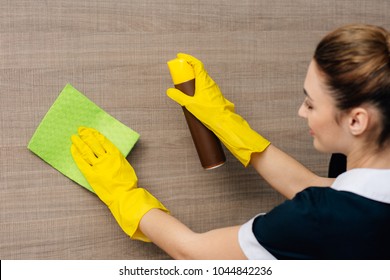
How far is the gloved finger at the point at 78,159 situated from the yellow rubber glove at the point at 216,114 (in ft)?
0.64

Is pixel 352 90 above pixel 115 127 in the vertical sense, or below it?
above

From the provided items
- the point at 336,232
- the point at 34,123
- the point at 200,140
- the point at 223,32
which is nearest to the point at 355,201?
the point at 336,232

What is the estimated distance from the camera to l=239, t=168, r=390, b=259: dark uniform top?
0.75 metres

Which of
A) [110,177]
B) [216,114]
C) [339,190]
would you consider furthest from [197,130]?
[339,190]

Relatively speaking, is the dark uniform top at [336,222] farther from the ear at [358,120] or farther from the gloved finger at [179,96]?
the gloved finger at [179,96]

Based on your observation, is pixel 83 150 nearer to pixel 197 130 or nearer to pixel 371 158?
pixel 197 130

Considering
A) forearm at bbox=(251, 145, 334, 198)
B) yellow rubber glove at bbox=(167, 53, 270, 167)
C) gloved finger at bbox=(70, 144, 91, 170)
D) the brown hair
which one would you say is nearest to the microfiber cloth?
gloved finger at bbox=(70, 144, 91, 170)

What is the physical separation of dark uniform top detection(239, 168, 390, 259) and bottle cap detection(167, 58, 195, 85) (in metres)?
0.31

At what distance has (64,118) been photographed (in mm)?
956

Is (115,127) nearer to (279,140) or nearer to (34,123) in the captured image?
(34,123)

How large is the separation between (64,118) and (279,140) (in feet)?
1.43

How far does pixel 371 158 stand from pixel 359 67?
0.15 m

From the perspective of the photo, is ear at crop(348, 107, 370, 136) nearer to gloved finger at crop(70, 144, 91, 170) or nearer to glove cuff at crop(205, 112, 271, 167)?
glove cuff at crop(205, 112, 271, 167)
